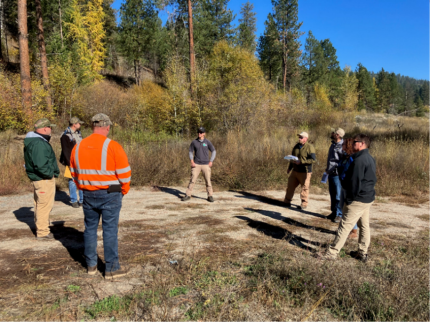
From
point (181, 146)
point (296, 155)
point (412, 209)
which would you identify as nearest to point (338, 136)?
point (296, 155)

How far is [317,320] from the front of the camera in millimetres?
2912

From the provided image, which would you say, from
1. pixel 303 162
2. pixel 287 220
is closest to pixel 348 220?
pixel 287 220

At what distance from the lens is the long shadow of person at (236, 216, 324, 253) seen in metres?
4.91

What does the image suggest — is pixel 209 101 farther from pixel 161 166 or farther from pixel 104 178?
pixel 104 178

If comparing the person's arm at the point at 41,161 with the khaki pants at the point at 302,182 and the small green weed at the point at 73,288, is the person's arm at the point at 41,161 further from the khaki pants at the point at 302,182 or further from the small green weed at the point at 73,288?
the khaki pants at the point at 302,182

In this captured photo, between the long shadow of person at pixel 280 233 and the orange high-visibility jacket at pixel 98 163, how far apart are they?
116 inches

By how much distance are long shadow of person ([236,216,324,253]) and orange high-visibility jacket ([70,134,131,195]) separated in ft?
9.64

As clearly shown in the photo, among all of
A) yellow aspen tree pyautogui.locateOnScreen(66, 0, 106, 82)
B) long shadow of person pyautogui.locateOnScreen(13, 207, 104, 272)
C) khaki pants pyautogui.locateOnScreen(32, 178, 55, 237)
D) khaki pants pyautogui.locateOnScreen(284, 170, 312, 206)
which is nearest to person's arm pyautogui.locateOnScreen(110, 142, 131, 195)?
long shadow of person pyautogui.locateOnScreen(13, 207, 104, 272)

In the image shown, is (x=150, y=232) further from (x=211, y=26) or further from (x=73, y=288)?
(x=211, y=26)

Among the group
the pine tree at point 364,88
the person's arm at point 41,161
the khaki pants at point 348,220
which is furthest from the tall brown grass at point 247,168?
the pine tree at point 364,88

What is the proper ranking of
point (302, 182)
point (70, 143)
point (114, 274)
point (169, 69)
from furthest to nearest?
point (169, 69)
point (302, 182)
point (70, 143)
point (114, 274)

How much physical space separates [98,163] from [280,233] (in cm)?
366

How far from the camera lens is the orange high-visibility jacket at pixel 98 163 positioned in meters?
3.31

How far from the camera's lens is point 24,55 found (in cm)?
1291
